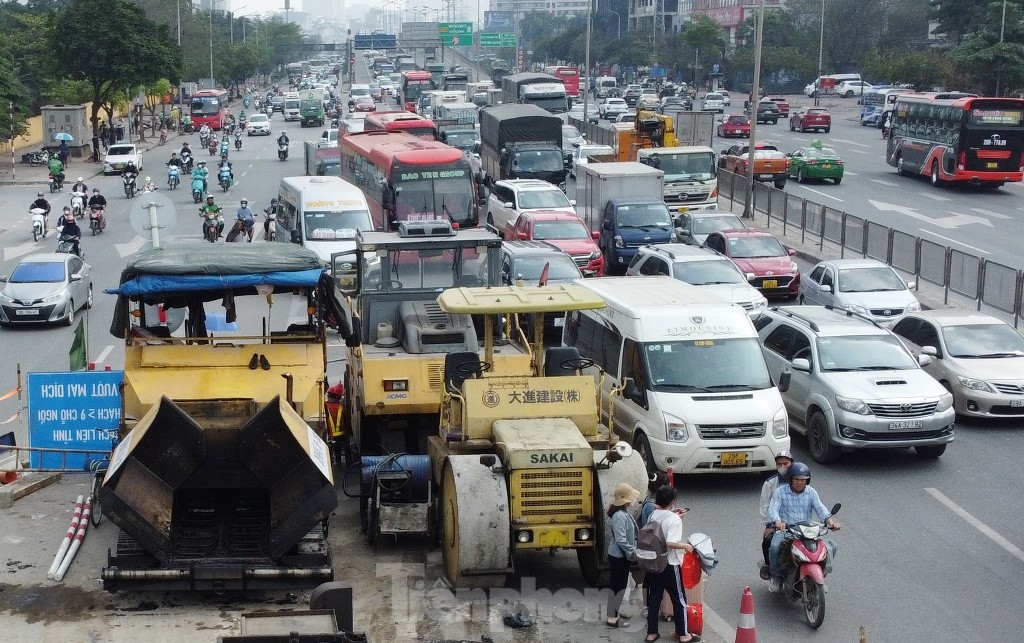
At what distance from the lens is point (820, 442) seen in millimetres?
16562

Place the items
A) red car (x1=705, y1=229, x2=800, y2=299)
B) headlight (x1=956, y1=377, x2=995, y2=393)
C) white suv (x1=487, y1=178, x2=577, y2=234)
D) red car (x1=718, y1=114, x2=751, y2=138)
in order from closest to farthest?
headlight (x1=956, y1=377, x2=995, y2=393), red car (x1=705, y1=229, x2=800, y2=299), white suv (x1=487, y1=178, x2=577, y2=234), red car (x1=718, y1=114, x2=751, y2=138)

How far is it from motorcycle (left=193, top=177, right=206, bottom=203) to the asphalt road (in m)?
32.0

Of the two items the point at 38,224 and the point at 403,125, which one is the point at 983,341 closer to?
the point at 38,224

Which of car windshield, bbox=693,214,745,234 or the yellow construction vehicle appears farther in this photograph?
car windshield, bbox=693,214,745,234

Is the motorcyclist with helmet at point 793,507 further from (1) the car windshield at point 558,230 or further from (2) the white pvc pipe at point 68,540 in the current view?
(1) the car windshield at point 558,230

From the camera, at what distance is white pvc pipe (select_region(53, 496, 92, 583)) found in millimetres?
12031

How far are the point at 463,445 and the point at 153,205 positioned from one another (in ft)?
25.7

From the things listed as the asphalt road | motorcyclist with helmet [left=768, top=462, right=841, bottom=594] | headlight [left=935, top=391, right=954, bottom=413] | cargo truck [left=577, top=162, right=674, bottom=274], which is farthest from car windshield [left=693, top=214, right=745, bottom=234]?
motorcyclist with helmet [left=768, top=462, right=841, bottom=594]

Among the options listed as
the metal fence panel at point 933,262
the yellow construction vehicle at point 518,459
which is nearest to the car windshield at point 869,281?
the metal fence panel at point 933,262

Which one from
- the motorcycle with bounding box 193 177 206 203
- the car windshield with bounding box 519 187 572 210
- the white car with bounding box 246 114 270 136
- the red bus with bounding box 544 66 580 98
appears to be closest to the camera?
the car windshield with bounding box 519 187 572 210

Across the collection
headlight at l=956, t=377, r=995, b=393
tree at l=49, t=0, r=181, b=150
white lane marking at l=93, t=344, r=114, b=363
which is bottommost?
white lane marking at l=93, t=344, r=114, b=363

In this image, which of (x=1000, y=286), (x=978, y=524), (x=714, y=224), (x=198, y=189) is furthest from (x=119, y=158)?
(x=978, y=524)

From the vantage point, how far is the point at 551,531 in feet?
37.1

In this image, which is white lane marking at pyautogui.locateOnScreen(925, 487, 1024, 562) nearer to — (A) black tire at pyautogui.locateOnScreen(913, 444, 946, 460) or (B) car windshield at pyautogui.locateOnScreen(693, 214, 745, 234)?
Answer: (A) black tire at pyautogui.locateOnScreen(913, 444, 946, 460)
